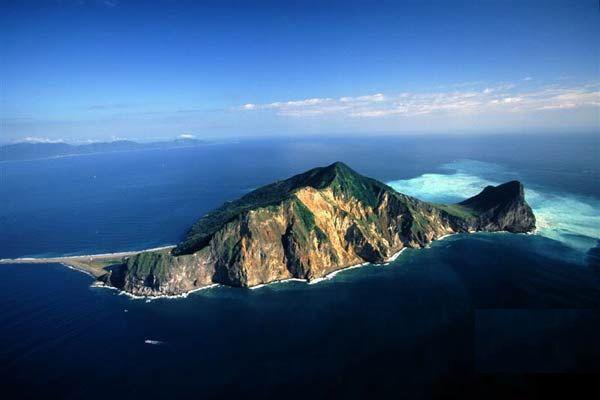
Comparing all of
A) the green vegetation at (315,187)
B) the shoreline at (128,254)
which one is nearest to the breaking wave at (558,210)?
the shoreline at (128,254)

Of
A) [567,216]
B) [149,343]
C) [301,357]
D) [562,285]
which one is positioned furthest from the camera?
[567,216]

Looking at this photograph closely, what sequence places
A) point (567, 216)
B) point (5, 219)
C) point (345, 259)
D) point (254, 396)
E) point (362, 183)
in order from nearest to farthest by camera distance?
point (254, 396) < point (345, 259) < point (362, 183) < point (567, 216) < point (5, 219)

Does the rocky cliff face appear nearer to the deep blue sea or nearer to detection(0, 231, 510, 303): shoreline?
detection(0, 231, 510, 303): shoreline

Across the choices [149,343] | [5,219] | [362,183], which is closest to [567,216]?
[362,183]

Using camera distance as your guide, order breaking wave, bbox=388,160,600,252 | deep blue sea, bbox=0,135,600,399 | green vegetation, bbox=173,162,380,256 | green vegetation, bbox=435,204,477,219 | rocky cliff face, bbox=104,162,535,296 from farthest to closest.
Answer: green vegetation, bbox=435,204,477,219, breaking wave, bbox=388,160,600,252, green vegetation, bbox=173,162,380,256, rocky cliff face, bbox=104,162,535,296, deep blue sea, bbox=0,135,600,399

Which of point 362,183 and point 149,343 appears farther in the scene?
point 362,183

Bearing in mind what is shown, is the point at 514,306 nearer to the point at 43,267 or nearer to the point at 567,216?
the point at 567,216

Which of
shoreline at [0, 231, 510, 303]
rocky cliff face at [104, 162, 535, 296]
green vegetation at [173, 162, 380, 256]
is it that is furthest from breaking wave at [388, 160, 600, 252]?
green vegetation at [173, 162, 380, 256]
